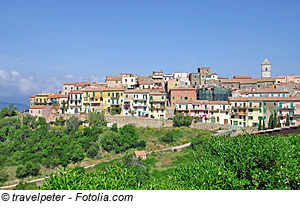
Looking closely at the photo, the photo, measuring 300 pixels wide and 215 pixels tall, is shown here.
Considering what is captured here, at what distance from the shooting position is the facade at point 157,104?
5550 centimetres

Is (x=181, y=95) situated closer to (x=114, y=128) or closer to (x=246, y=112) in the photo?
(x=246, y=112)

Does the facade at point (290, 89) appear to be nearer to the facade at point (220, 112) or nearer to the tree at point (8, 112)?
the facade at point (220, 112)

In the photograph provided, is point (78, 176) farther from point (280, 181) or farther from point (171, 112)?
point (171, 112)

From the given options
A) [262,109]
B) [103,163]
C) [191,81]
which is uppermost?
[191,81]

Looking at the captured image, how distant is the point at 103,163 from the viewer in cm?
3738

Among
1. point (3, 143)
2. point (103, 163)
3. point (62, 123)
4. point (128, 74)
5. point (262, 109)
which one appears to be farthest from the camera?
point (128, 74)

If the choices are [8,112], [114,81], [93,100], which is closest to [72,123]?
[93,100]

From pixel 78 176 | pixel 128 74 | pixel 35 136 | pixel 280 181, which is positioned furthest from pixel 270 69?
pixel 78 176

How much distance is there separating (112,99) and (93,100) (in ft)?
15.2

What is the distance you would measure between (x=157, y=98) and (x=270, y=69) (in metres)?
48.2

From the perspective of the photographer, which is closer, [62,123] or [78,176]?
[78,176]

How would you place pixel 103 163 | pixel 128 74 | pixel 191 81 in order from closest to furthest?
pixel 103 163
pixel 128 74
pixel 191 81

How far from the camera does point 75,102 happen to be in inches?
2414

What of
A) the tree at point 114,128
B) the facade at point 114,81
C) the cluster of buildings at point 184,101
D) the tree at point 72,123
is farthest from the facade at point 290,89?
the tree at point 72,123
